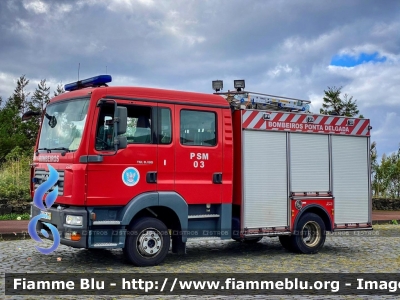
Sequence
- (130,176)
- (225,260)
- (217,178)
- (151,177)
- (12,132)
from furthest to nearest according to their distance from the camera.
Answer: (12,132) < (225,260) < (217,178) < (151,177) < (130,176)

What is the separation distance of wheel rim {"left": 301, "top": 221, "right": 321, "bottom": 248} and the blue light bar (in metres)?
5.16

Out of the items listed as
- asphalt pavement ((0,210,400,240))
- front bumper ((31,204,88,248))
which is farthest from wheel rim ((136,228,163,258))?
asphalt pavement ((0,210,400,240))

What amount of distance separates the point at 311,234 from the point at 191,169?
3.42 metres

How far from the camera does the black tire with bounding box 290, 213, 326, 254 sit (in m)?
11.5

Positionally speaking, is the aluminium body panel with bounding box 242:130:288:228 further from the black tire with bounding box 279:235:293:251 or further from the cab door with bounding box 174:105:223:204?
the cab door with bounding box 174:105:223:204

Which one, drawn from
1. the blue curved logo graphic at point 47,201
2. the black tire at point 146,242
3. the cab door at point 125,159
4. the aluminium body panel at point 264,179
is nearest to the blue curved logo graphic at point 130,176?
the cab door at point 125,159

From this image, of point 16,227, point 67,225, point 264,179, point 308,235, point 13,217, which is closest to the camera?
point 67,225

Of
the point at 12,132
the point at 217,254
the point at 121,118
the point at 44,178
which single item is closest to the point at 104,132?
the point at 121,118

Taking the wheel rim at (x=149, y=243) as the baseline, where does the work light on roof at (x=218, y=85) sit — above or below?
above

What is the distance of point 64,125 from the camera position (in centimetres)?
970

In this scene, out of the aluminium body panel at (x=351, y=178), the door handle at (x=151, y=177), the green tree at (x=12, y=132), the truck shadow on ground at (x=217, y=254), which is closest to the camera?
the door handle at (x=151, y=177)

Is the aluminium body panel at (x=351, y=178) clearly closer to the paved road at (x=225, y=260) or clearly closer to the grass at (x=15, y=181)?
the paved road at (x=225, y=260)

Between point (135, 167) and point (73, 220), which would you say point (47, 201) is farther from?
point (135, 167)

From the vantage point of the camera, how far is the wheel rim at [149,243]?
9.49 m
